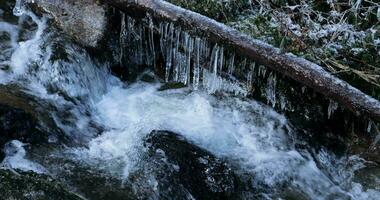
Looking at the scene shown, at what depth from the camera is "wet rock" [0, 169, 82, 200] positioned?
382 centimetres

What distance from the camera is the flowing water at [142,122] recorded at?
17.3 ft

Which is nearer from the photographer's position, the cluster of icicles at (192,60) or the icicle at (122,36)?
the cluster of icicles at (192,60)

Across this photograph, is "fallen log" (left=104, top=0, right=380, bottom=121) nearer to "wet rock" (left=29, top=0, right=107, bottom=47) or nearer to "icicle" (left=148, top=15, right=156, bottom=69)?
"icicle" (left=148, top=15, right=156, bottom=69)

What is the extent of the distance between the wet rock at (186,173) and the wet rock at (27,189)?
106 cm

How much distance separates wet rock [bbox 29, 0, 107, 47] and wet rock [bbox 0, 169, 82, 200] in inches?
99.5

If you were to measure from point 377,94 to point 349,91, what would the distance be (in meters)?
0.79

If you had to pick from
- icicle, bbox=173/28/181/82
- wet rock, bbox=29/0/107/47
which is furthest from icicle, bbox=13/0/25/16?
icicle, bbox=173/28/181/82

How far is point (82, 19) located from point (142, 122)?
1.54m

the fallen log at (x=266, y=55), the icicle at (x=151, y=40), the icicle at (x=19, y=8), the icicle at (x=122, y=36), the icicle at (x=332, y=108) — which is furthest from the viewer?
the icicle at (x=19, y=8)

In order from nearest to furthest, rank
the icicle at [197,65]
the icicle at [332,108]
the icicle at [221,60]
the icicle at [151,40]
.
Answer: the icicle at [332,108], the icicle at [221,60], the icicle at [197,65], the icicle at [151,40]

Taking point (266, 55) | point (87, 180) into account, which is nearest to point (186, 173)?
point (87, 180)

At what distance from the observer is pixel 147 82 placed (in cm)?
646

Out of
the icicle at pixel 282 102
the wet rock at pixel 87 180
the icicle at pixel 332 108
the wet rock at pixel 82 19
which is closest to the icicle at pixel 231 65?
the icicle at pixel 282 102

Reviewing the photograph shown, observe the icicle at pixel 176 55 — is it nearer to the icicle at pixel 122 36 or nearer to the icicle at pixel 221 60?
the icicle at pixel 221 60
